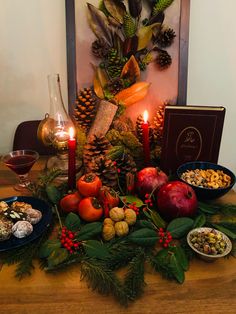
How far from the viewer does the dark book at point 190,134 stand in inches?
36.2

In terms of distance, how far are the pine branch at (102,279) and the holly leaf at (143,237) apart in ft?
0.30

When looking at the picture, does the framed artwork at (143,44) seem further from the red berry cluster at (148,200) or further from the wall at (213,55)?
the red berry cluster at (148,200)

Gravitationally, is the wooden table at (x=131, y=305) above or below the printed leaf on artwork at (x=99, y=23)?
below

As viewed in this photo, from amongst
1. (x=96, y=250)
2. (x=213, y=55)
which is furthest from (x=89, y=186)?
(x=213, y=55)

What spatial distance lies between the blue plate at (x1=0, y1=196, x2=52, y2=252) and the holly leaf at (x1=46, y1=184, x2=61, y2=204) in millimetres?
30

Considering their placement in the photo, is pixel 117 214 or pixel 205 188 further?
pixel 205 188

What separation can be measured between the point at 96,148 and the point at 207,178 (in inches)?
14.2

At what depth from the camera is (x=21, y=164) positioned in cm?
89

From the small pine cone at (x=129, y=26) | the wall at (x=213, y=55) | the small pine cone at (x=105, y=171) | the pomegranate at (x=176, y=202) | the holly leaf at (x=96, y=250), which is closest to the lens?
the holly leaf at (x=96, y=250)

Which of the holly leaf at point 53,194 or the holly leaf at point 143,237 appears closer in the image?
the holly leaf at point 143,237

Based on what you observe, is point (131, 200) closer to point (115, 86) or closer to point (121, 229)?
point (121, 229)

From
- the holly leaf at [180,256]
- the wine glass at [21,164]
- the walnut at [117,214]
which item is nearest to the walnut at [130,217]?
the walnut at [117,214]

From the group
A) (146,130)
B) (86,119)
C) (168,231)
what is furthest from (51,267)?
(86,119)

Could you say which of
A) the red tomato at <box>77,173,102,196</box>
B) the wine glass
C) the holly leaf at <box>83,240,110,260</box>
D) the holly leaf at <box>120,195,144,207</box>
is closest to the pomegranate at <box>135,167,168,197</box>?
the holly leaf at <box>120,195,144,207</box>
